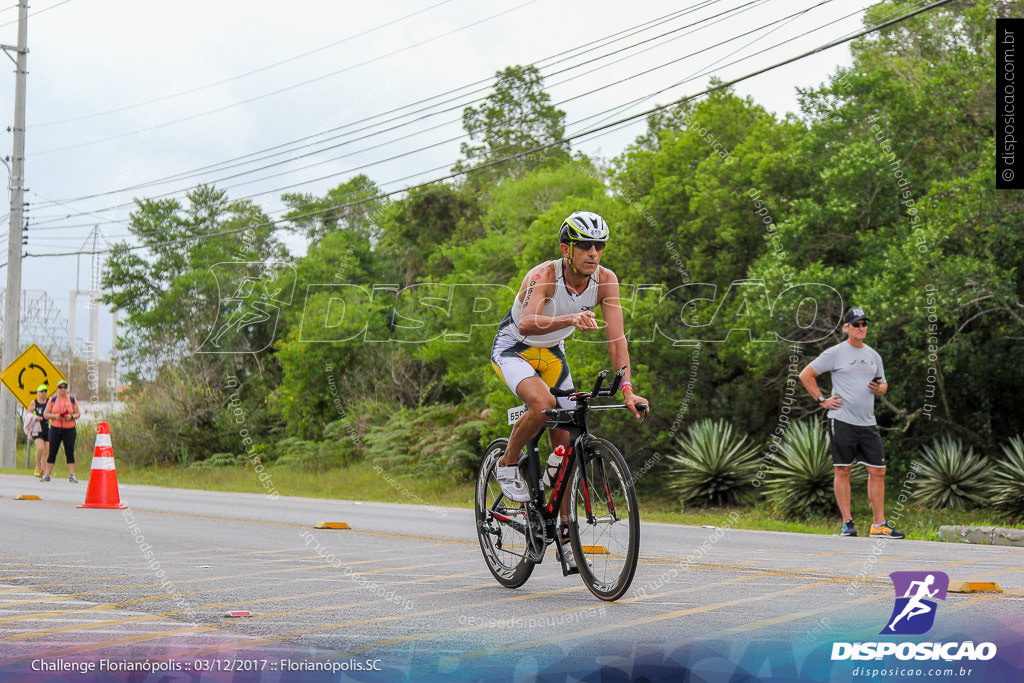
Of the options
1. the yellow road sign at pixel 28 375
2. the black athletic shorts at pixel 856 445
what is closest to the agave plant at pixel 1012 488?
the black athletic shorts at pixel 856 445

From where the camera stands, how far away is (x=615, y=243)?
1981 cm

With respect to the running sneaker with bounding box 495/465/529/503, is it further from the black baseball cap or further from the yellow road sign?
the yellow road sign

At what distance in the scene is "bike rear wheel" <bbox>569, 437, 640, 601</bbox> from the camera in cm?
566

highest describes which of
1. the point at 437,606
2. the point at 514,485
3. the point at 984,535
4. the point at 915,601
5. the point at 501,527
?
the point at 514,485

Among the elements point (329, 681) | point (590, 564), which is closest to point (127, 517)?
point (590, 564)

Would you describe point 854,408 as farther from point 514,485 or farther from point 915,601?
point 514,485

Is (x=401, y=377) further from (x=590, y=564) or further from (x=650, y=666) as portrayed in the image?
(x=650, y=666)

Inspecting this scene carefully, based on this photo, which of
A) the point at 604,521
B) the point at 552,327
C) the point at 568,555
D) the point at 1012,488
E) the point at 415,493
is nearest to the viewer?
the point at 604,521

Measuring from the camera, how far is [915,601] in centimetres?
564

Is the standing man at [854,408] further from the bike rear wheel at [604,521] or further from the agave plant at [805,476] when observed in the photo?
the bike rear wheel at [604,521]

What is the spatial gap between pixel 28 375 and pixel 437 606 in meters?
25.4

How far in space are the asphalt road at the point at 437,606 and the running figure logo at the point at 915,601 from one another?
0.08 metres

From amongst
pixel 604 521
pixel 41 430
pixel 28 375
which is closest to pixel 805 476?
pixel 604 521

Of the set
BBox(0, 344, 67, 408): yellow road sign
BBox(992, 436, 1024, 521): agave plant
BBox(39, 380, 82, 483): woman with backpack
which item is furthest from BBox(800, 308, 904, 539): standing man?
BBox(0, 344, 67, 408): yellow road sign
